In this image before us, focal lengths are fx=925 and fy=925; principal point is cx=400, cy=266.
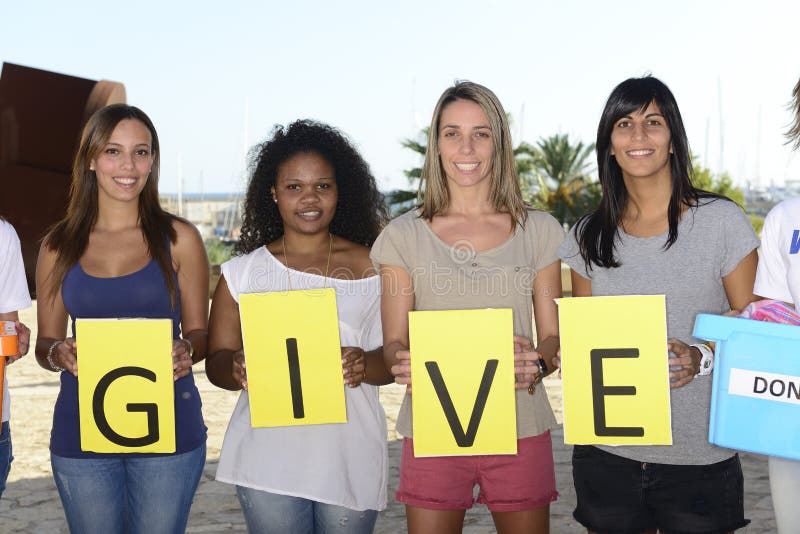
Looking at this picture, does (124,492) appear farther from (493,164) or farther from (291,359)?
(493,164)

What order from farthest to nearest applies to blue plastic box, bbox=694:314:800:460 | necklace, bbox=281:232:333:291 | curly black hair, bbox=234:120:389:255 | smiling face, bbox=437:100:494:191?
1. curly black hair, bbox=234:120:389:255
2. necklace, bbox=281:232:333:291
3. smiling face, bbox=437:100:494:191
4. blue plastic box, bbox=694:314:800:460

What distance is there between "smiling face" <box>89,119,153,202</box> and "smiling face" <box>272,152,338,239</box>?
1.43ft

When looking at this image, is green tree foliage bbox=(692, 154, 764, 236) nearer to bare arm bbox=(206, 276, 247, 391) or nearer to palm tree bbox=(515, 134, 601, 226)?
palm tree bbox=(515, 134, 601, 226)

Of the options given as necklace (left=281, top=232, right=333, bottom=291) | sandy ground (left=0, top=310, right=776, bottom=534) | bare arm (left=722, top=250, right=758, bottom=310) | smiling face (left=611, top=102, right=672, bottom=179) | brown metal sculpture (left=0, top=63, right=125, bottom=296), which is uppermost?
brown metal sculpture (left=0, top=63, right=125, bottom=296)

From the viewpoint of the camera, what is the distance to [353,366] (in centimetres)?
265

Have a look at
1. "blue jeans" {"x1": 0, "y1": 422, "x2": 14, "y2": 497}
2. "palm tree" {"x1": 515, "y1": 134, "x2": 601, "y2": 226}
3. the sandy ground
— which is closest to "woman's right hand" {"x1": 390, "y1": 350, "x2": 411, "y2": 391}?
"blue jeans" {"x1": 0, "y1": 422, "x2": 14, "y2": 497}

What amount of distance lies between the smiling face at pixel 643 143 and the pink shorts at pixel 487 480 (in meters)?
0.85

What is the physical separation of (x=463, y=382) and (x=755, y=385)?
2.43ft

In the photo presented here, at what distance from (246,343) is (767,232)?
1.46 metres

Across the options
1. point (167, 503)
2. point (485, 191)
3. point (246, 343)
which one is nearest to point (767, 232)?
point (485, 191)

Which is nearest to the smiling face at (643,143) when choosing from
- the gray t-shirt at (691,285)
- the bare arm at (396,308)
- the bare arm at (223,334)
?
the gray t-shirt at (691,285)

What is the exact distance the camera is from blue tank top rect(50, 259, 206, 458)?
2.72 metres

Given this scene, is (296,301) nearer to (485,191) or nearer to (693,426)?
(485,191)

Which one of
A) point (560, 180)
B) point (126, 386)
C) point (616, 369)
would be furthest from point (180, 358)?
point (560, 180)
